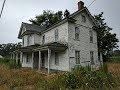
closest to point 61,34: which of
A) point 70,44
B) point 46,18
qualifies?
point 70,44

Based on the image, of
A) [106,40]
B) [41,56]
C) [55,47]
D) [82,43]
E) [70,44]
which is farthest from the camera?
[106,40]

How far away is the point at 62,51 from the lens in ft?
71.1

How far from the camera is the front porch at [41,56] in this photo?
→ 1980cm

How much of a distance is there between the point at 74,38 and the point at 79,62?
352 centimetres

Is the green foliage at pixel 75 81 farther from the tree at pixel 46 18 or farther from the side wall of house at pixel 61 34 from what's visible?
the tree at pixel 46 18

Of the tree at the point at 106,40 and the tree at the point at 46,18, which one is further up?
the tree at the point at 46,18

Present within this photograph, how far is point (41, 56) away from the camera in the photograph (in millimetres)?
27469

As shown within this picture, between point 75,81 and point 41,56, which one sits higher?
point 41,56

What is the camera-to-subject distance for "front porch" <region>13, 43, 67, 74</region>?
65.0 ft

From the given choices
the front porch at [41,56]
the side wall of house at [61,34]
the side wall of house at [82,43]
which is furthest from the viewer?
the side wall of house at [61,34]

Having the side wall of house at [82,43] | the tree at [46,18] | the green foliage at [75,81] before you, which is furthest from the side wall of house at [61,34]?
the tree at [46,18]

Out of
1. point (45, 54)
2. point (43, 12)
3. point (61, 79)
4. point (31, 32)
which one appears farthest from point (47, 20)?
point (61, 79)

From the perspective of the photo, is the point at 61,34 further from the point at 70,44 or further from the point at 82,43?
the point at 82,43

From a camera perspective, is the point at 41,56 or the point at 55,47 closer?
the point at 55,47
